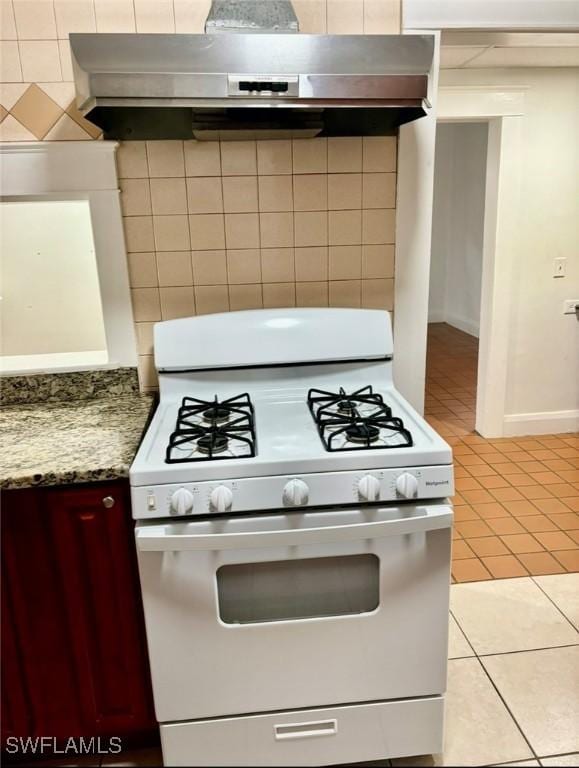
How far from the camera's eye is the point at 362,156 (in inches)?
74.5

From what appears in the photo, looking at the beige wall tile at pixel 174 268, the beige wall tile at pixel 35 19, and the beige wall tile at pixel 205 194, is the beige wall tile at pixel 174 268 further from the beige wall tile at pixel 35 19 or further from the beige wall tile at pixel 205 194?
the beige wall tile at pixel 35 19

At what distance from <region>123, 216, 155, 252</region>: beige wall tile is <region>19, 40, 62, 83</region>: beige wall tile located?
0.44 meters

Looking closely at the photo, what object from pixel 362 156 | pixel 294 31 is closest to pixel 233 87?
pixel 294 31

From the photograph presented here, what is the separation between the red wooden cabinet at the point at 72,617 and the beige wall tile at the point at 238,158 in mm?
1034

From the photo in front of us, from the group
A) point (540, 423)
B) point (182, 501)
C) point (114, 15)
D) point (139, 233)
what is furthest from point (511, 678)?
point (114, 15)

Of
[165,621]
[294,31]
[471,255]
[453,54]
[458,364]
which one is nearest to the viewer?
[165,621]

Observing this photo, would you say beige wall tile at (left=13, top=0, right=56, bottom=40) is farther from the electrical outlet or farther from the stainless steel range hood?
the electrical outlet

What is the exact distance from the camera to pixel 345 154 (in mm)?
1886

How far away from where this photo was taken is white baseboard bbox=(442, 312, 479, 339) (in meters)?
6.27

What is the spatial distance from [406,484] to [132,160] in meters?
1.26

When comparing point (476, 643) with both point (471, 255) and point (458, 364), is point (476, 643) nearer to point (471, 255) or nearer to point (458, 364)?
point (458, 364)

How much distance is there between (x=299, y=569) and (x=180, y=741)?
54cm

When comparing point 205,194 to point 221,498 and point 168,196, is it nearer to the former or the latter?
point 168,196

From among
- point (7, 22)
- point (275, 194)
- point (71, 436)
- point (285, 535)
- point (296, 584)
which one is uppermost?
point (7, 22)
